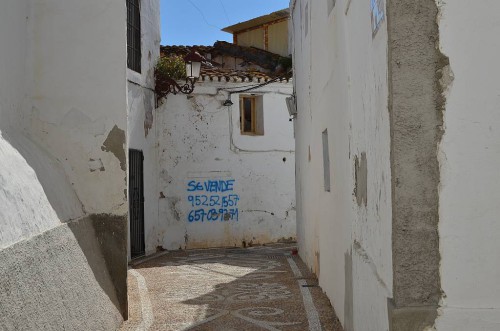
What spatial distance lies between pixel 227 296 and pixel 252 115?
32.8ft

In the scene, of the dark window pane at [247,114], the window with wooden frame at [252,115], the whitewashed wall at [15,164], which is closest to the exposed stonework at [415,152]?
the whitewashed wall at [15,164]

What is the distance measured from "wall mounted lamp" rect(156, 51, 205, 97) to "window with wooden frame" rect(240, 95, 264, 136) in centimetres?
194

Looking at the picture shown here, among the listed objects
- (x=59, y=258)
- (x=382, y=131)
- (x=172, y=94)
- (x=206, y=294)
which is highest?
(x=172, y=94)

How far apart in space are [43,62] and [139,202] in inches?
295

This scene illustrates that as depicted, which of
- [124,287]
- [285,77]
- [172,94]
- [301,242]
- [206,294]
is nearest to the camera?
[124,287]

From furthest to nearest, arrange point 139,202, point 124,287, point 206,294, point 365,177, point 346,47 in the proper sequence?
point 139,202, point 206,294, point 124,287, point 346,47, point 365,177

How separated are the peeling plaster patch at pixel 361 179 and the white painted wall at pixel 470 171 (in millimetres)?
1265

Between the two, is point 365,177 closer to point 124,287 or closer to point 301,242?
point 124,287

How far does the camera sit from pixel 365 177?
4828mm

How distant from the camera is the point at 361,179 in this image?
5082 mm

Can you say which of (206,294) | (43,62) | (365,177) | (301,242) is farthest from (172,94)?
(365,177)

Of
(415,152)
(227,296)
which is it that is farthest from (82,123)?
(415,152)

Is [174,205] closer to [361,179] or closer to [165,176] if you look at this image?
[165,176]

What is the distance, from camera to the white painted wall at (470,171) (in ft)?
11.5
